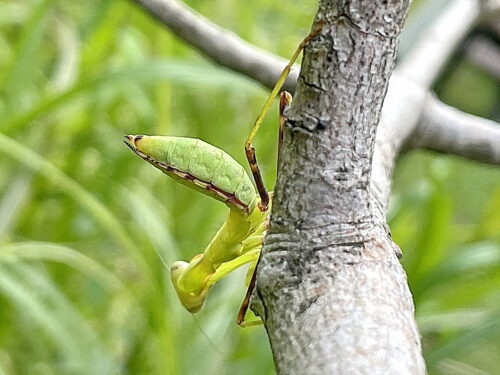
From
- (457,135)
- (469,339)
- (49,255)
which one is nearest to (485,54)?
(469,339)

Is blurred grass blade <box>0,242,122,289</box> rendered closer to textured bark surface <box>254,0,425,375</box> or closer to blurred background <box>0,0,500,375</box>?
blurred background <box>0,0,500,375</box>

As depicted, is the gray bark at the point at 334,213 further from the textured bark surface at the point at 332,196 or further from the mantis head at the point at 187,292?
the mantis head at the point at 187,292

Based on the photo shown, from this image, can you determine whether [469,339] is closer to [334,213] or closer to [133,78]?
[133,78]

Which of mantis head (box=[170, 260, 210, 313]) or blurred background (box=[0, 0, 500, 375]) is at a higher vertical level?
blurred background (box=[0, 0, 500, 375])

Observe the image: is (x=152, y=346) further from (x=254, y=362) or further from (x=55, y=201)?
(x=55, y=201)

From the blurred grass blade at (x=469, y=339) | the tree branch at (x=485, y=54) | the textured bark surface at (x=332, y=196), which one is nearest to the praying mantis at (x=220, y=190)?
the textured bark surface at (x=332, y=196)

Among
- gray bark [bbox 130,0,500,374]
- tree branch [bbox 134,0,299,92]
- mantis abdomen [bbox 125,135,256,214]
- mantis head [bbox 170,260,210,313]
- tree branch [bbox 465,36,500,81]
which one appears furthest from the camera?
tree branch [bbox 465,36,500,81]

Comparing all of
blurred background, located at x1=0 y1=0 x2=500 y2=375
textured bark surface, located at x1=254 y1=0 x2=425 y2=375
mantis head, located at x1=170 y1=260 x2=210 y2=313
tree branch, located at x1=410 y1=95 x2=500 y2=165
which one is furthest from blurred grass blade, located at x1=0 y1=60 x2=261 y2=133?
textured bark surface, located at x1=254 y1=0 x2=425 y2=375
